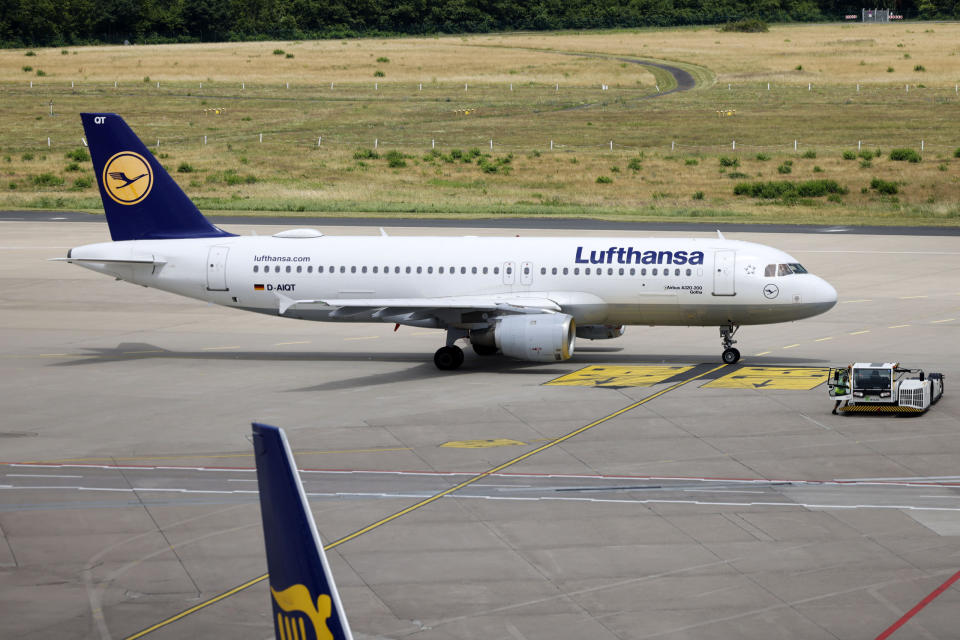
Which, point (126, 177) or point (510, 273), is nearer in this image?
point (510, 273)

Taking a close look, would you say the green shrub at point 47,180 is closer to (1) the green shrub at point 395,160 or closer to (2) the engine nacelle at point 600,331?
(1) the green shrub at point 395,160

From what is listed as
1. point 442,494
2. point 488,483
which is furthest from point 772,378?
point 442,494

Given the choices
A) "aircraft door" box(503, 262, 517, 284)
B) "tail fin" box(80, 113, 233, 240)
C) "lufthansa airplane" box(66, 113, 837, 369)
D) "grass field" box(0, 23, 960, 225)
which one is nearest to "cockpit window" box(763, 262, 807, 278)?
"lufthansa airplane" box(66, 113, 837, 369)

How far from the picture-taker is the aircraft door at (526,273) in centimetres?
4100

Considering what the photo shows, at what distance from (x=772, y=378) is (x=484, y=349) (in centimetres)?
985

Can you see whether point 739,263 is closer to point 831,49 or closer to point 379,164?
point 379,164

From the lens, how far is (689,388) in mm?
37500

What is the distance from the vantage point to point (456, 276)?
41.6 m

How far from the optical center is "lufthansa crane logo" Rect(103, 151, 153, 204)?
43156 millimetres

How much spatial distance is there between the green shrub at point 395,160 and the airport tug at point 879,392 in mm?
78341

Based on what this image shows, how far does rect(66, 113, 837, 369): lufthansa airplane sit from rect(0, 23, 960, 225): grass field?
4042 cm

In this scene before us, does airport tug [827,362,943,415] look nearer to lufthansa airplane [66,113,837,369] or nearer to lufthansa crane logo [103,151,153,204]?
lufthansa airplane [66,113,837,369]

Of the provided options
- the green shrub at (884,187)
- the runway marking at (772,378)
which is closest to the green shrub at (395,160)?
the green shrub at (884,187)

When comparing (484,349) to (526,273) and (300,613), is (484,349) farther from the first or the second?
(300,613)
